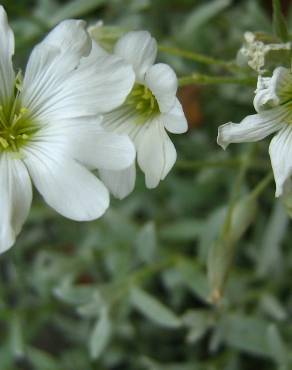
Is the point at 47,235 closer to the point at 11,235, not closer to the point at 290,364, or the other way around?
the point at 290,364

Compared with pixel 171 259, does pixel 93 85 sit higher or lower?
higher

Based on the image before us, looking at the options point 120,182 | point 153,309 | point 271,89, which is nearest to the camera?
point 271,89

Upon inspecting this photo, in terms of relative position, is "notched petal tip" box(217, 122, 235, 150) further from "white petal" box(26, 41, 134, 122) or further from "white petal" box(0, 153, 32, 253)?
"white petal" box(0, 153, 32, 253)

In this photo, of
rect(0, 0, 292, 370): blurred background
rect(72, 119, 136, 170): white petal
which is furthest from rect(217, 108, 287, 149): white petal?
rect(0, 0, 292, 370): blurred background

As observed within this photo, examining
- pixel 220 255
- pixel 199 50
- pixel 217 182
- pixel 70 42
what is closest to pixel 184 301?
pixel 217 182

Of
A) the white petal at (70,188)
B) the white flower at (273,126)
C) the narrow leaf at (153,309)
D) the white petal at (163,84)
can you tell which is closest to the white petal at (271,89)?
the white flower at (273,126)

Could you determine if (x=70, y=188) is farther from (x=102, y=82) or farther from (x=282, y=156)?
(x=282, y=156)

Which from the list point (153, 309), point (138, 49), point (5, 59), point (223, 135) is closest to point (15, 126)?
point (5, 59)
